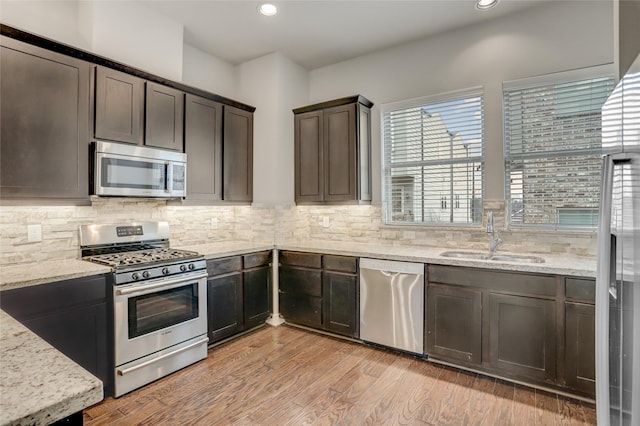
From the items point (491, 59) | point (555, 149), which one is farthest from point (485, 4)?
point (555, 149)

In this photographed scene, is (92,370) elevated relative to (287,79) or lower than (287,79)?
lower

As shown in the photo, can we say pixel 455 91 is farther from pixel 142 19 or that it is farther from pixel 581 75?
pixel 142 19

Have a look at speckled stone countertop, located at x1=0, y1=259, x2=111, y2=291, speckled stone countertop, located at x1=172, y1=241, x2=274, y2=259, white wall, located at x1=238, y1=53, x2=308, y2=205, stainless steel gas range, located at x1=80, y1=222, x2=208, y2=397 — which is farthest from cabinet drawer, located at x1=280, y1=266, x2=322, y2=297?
speckled stone countertop, located at x1=0, y1=259, x2=111, y2=291

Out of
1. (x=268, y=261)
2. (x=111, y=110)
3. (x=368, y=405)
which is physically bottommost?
(x=368, y=405)

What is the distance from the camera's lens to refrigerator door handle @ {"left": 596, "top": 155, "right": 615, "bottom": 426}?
1052 mm

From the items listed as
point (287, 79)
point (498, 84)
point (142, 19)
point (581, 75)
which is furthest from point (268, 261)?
point (581, 75)

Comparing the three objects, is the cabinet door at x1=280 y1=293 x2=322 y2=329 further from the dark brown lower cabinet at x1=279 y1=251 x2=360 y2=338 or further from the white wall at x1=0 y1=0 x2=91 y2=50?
the white wall at x1=0 y1=0 x2=91 y2=50

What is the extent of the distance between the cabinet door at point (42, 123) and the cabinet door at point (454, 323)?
2.99m

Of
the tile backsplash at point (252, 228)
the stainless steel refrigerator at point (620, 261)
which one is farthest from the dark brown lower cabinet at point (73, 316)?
the stainless steel refrigerator at point (620, 261)

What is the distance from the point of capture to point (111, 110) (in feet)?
9.07

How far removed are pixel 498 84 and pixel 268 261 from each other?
2.98 meters

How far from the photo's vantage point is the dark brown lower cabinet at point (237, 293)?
3.23m

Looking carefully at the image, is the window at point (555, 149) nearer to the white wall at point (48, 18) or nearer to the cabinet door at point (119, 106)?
the cabinet door at point (119, 106)

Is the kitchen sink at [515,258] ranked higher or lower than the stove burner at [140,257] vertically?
lower
